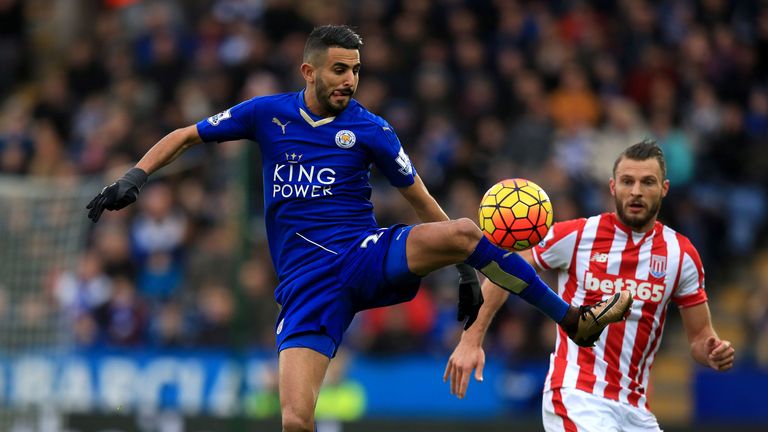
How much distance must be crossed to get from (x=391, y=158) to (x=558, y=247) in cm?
101

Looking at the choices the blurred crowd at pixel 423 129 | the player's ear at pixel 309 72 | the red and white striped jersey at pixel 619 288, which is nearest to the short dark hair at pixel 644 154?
the red and white striped jersey at pixel 619 288

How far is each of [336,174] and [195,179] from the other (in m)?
6.32

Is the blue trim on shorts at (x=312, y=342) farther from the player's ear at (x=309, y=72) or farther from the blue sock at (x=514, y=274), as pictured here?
the player's ear at (x=309, y=72)

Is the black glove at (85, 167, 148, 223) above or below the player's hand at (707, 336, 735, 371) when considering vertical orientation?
above

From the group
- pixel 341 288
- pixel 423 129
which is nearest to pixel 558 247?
pixel 341 288

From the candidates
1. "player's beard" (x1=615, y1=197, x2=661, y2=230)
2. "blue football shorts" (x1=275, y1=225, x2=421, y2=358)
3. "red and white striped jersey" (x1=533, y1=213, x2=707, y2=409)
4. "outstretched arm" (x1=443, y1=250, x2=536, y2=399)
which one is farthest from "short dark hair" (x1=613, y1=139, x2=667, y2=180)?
"blue football shorts" (x1=275, y1=225, x2=421, y2=358)

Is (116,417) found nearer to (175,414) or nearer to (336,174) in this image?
(175,414)

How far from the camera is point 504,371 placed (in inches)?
471

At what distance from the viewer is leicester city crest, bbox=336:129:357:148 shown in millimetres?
6691

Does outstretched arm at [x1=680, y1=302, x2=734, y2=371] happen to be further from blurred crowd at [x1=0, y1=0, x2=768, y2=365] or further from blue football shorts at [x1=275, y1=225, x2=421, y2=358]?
blurred crowd at [x1=0, y1=0, x2=768, y2=365]

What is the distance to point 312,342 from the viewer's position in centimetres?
653

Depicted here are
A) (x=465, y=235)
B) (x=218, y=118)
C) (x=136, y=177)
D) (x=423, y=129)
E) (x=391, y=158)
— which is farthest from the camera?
(x=423, y=129)

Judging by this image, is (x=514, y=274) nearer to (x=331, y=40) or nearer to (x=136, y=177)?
(x=331, y=40)

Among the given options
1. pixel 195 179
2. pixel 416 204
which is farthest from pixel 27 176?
pixel 416 204
